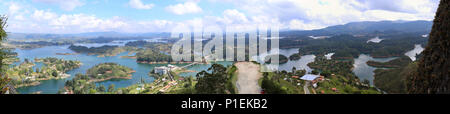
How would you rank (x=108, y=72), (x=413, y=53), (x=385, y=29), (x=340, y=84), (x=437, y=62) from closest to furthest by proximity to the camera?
(x=437, y=62)
(x=340, y=84)
(x=108, y=72)
(x=413, y=53)
(x=385, y=29)

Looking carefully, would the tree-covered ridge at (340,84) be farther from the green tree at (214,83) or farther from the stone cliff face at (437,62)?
the green tree at (214,83)

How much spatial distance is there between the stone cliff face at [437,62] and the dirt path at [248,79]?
324 cm

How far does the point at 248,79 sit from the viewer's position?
5.44 meters

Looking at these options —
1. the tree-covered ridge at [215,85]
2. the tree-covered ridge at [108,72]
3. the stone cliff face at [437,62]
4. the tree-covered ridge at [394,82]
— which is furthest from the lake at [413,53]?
the tree-covered ridge at [108,72]

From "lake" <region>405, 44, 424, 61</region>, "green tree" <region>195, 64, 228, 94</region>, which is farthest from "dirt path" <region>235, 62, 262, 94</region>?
"lake" <region>405, 44, 424, 61</region>

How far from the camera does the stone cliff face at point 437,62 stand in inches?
158

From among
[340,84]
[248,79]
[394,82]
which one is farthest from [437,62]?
[394,82]

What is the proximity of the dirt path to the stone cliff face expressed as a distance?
3237 mm

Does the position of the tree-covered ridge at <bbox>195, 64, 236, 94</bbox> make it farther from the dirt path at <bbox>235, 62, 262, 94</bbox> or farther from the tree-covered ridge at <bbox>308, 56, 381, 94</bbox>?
the tree-covered ridge at <bbox>308, 56, 381, 94</bbox>

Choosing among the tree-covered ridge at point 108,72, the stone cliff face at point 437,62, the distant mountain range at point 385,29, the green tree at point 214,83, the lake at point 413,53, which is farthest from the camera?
the distant mountain range at point 385,29

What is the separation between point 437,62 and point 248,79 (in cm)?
375

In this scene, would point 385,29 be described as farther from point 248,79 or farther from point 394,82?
point 248,79
